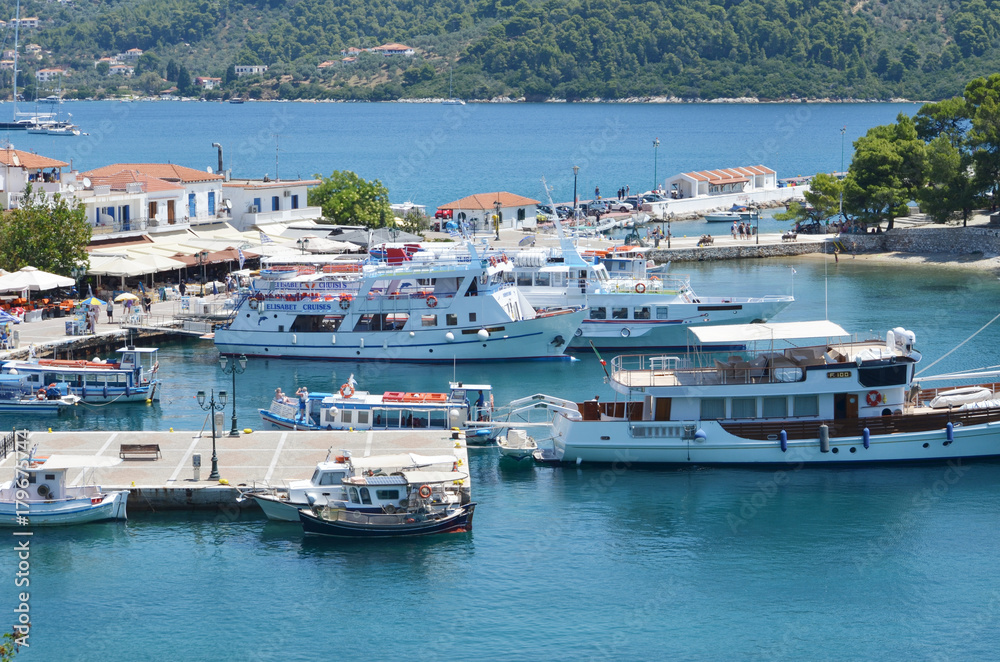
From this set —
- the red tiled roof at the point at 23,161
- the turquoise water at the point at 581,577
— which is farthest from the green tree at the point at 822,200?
the turquoise water at the point at 581,577

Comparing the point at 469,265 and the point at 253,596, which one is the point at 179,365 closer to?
the point at 469,265

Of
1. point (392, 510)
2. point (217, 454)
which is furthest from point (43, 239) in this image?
point (392, 510)

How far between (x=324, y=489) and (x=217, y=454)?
4.89 metres

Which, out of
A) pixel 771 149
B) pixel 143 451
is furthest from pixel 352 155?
pixel 143 451

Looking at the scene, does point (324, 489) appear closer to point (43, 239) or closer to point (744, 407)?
point (744, 407)

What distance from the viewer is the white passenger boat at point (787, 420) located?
130ft

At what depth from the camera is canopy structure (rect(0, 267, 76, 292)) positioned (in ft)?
184

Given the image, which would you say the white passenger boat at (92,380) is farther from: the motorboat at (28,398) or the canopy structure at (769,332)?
the canopy structure at (769,332)

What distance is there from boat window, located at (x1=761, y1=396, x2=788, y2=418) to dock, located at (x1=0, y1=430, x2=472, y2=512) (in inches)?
374

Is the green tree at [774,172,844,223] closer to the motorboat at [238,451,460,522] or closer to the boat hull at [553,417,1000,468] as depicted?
the boat hull at [553,417,1000,468]

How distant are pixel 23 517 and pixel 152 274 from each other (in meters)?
32.9

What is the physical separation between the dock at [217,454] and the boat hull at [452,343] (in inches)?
599

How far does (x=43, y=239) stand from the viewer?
60.2 meters

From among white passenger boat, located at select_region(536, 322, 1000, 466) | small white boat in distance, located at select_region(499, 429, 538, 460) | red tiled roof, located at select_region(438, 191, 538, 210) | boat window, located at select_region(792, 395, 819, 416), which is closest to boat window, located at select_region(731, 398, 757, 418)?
white passenger boat, located at select_region(536, 322, 1000, 466)
